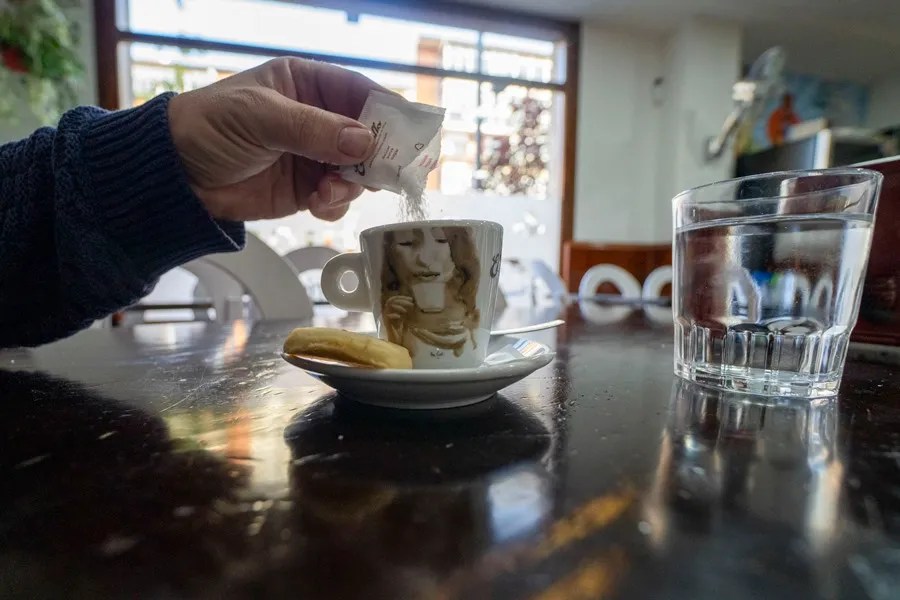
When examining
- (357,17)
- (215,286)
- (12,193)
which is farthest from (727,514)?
(357,17)

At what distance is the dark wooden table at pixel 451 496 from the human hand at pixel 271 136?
247mm

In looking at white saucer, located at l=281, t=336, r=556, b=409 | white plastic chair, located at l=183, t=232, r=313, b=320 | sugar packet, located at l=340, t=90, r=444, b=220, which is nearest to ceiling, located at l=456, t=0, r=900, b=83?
white plastic chair, located at l=183, t=232, r=313, b=320

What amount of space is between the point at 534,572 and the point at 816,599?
0.07 m

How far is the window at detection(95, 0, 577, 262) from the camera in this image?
2.55 m

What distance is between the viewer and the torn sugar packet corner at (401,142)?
0.47 m

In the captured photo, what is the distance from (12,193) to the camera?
1.48 feet

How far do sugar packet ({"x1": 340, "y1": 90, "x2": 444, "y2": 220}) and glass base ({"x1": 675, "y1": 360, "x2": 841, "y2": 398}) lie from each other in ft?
1.01

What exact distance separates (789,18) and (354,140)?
3.31 metres

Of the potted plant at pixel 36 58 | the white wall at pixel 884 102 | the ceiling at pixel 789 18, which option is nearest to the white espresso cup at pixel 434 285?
the potted plant at pixel 36 58

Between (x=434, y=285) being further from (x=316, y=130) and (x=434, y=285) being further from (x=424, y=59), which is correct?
(x=424, y=59)

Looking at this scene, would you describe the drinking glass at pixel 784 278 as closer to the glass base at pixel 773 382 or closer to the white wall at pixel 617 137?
the glass base at pixel 773 382

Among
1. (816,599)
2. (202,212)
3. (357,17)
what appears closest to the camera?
(816,599)

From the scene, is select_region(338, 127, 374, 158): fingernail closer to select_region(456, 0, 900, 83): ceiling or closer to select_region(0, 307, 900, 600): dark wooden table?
select_region(0, 307, 900, 600): dark wooden table

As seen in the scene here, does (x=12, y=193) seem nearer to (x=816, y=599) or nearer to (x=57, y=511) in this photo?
(x=57, y=511)
